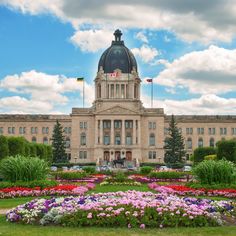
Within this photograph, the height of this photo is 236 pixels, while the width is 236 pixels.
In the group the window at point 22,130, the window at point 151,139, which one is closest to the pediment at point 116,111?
the window at point 151,139

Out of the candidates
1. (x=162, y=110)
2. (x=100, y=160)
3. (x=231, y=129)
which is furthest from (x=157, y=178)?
(x=231, y=129)

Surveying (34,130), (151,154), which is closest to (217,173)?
(151,154)

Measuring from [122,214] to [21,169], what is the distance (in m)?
15.1

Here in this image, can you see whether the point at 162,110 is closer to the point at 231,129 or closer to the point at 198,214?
the point at 231,129

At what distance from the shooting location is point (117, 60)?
113062mm

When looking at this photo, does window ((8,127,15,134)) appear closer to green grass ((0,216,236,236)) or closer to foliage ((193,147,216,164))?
foliage ((193,147,216,164))

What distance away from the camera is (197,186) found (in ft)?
87.3

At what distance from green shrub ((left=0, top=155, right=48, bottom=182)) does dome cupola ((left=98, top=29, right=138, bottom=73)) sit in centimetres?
8519

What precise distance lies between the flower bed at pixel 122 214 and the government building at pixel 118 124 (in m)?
85.0

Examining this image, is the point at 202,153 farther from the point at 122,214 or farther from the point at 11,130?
the point at 122,214

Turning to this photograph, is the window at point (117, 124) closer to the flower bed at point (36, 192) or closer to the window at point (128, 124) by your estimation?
the window at point (128, 124)

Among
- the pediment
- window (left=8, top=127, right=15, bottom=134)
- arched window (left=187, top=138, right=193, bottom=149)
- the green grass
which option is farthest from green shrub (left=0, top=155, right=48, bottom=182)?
arched window (left=187, top=138, right=193, bottom=149)

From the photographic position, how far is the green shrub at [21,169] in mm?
27833

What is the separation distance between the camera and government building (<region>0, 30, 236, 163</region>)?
103812mm
